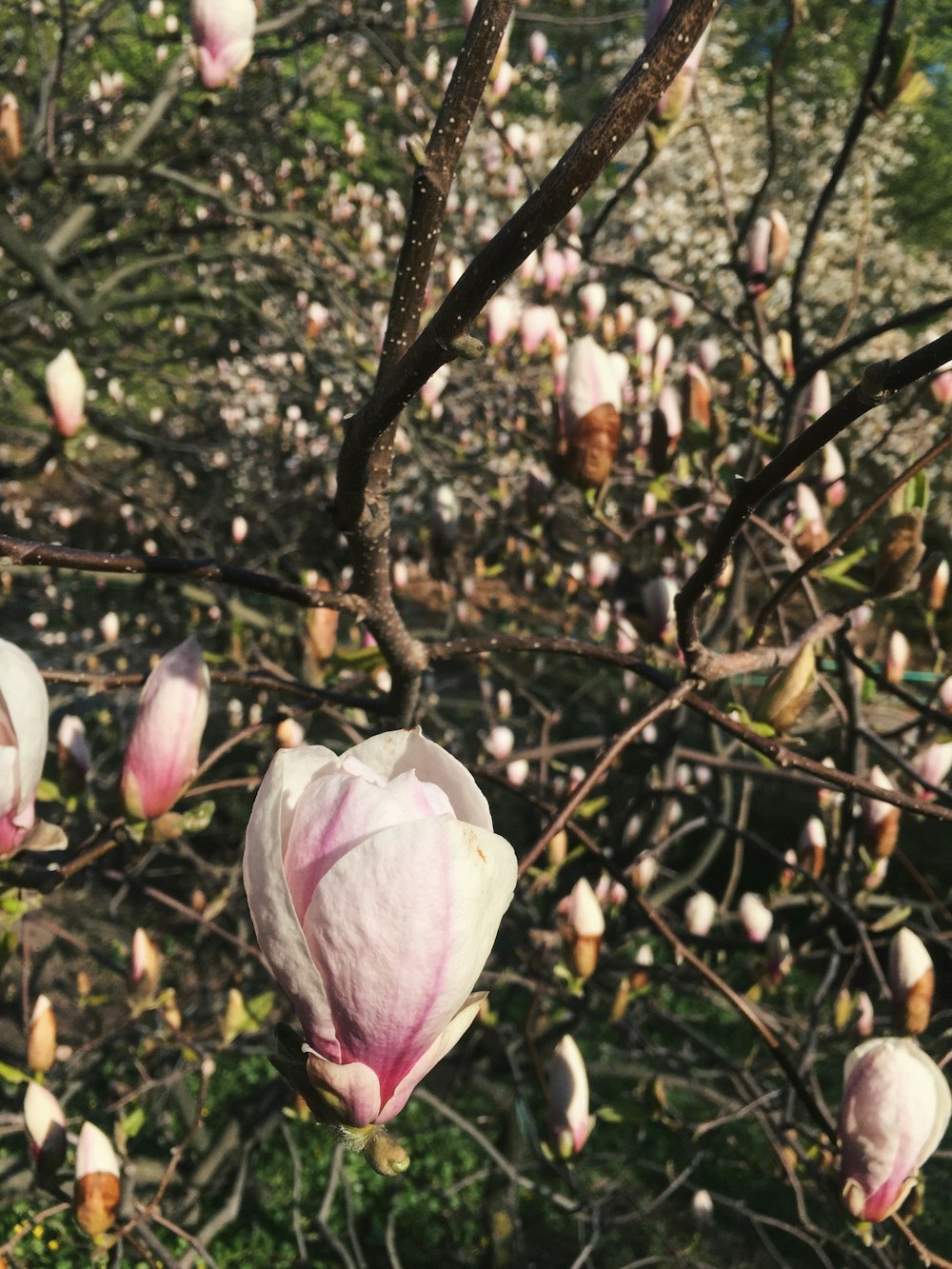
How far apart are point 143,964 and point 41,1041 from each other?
6.8 inches

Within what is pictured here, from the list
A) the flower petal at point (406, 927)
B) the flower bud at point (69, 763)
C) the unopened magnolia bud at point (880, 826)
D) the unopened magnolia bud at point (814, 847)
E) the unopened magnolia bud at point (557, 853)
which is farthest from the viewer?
the unopened magnolia bud at point (814, 847)

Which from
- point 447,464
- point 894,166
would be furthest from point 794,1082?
point 894,166

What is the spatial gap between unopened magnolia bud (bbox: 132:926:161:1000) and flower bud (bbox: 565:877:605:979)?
573 mm

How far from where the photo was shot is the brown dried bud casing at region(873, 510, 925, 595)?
0.75 m

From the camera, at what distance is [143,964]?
3.97 ft

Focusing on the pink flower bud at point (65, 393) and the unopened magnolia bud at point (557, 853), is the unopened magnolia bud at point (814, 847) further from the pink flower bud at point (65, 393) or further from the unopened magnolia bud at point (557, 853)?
the pink flower bud at point (65, 393)

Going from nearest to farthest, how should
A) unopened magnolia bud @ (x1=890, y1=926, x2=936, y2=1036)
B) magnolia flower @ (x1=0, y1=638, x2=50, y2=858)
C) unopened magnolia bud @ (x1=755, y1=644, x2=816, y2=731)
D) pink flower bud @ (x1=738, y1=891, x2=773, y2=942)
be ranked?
1. magnolia flower @ (x1=0, y1=638, x2=50, y2=858)
2. unopened magnolia bud @ (x1=755, y1=644, x2=816, y2=731)
3. unopened magnolia bud @ (x1=890, y1=926, x2=936, y2=1036)
4. pink flower bud @ (x1=738, y1=891, x2=773, y2=942)

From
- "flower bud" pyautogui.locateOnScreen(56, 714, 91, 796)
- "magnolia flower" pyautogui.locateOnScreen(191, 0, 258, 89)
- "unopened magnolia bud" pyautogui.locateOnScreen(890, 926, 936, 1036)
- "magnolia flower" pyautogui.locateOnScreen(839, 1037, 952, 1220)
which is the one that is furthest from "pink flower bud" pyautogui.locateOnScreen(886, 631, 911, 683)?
"magnolia flower" pyautogui.locateOnScreen(191, 0, 258, 89)

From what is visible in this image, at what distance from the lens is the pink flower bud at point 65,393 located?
49.2 inches

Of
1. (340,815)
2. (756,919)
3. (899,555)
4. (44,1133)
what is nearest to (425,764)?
(340,815)

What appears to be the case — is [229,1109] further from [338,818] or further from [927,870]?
[927,870]

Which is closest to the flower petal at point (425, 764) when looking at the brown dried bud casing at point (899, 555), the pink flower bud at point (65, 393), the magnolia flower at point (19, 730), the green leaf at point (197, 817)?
the magnolia flower at point (19, 730)

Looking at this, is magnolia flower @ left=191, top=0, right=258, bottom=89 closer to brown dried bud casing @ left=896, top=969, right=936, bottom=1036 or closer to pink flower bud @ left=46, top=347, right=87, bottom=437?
pink flower bud @ left=46, top=347, right=87, bottom=437

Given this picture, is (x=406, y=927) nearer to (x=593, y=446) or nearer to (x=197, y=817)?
(x=197, y=817)
